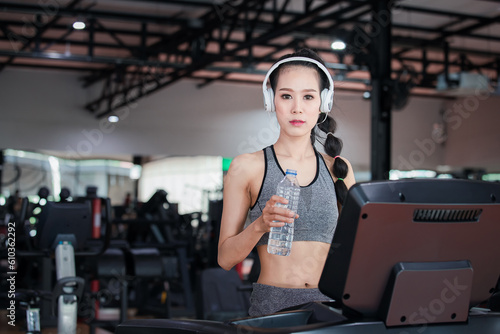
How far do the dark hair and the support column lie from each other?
5226mm

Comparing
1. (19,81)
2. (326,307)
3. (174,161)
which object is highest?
(19,81)

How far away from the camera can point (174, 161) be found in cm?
1423

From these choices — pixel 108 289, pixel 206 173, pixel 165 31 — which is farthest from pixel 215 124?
pixel 108 289

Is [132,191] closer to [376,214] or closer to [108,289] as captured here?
[108,289]

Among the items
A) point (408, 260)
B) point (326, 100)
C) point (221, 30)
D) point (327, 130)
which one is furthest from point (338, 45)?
point (408, 260)

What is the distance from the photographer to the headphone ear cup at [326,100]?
147 cm

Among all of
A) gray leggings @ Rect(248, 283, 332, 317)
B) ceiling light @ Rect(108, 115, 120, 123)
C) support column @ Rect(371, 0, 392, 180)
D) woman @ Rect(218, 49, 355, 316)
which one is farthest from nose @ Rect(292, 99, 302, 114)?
ceiling light @ Rect(108, 115, 120, 123)

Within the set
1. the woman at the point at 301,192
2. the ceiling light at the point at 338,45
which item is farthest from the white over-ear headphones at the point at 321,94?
the ceiling light at the point at 338,45

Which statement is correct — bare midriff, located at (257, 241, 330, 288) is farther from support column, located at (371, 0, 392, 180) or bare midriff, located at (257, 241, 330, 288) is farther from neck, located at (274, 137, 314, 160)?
support column, located at (371, 0, 392, 180)

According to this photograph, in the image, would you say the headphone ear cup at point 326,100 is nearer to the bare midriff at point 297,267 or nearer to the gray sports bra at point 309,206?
the gray sports bra at point 309,206

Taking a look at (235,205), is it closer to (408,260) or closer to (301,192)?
(301,192)

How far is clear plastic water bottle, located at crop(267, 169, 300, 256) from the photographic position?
4.24 feet

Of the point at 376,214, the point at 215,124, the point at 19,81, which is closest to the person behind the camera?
the point at 376,214

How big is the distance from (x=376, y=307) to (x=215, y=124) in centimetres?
1320
